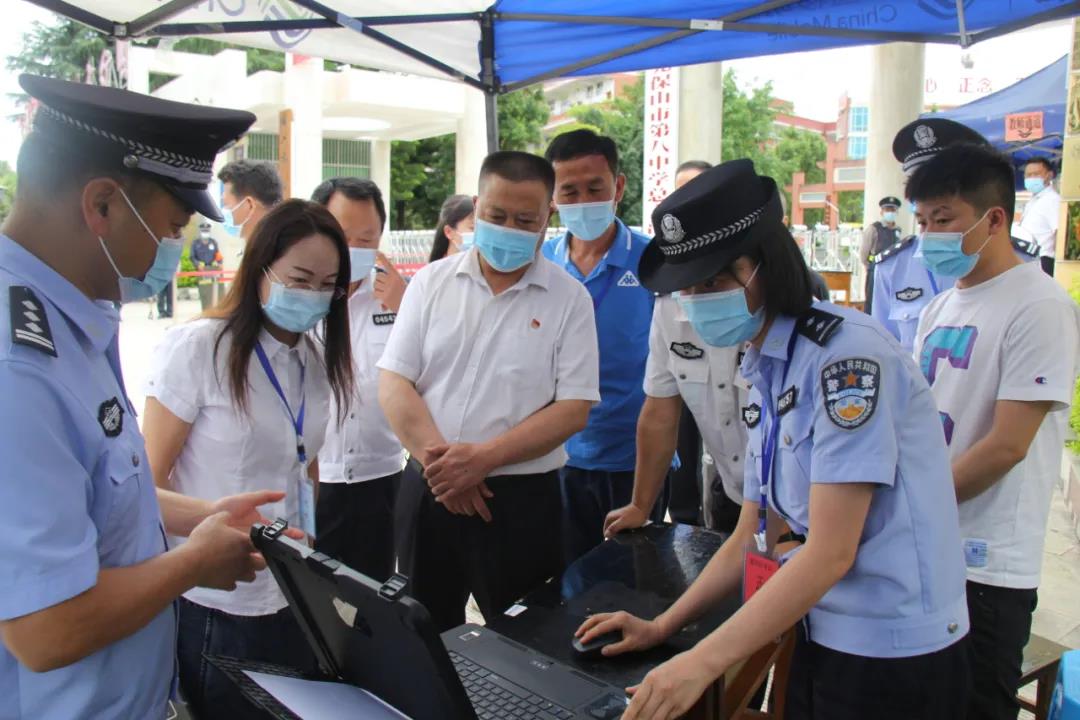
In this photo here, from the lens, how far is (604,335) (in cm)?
280

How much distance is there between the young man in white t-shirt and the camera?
5.82 ft

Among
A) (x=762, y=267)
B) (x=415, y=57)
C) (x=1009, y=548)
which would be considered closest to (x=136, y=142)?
(x=762, y=267)

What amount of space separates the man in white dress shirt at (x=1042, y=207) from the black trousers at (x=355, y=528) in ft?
19.3

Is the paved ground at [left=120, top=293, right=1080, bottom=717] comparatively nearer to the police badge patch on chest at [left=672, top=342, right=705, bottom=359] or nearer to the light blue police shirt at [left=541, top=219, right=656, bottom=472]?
the light blue police shirt at [left=541, top=219, right=656, bottom=472]

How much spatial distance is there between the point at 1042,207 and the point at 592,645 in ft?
21.8

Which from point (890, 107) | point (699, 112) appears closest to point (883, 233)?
point (890, 107)

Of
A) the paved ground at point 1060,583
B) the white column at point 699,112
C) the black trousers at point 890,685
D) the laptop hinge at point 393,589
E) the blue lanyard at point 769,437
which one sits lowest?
the paved ground at point 1060,583

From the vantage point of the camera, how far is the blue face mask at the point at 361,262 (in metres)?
2.78

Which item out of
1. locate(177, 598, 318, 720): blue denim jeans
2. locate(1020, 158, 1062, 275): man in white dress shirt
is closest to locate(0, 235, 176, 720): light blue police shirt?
locate(177, 598, 318, 720): blue denim jeans

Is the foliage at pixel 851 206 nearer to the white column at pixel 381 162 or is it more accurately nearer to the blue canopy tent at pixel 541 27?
the white column at pixel 381 162

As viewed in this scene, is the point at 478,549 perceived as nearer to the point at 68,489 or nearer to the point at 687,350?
the point at 687,350

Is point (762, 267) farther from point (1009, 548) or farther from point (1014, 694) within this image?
point (1014, 694)

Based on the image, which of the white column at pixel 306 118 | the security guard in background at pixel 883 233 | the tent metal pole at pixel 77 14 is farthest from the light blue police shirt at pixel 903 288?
the white column at pixel 306 118

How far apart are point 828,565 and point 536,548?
110cm
